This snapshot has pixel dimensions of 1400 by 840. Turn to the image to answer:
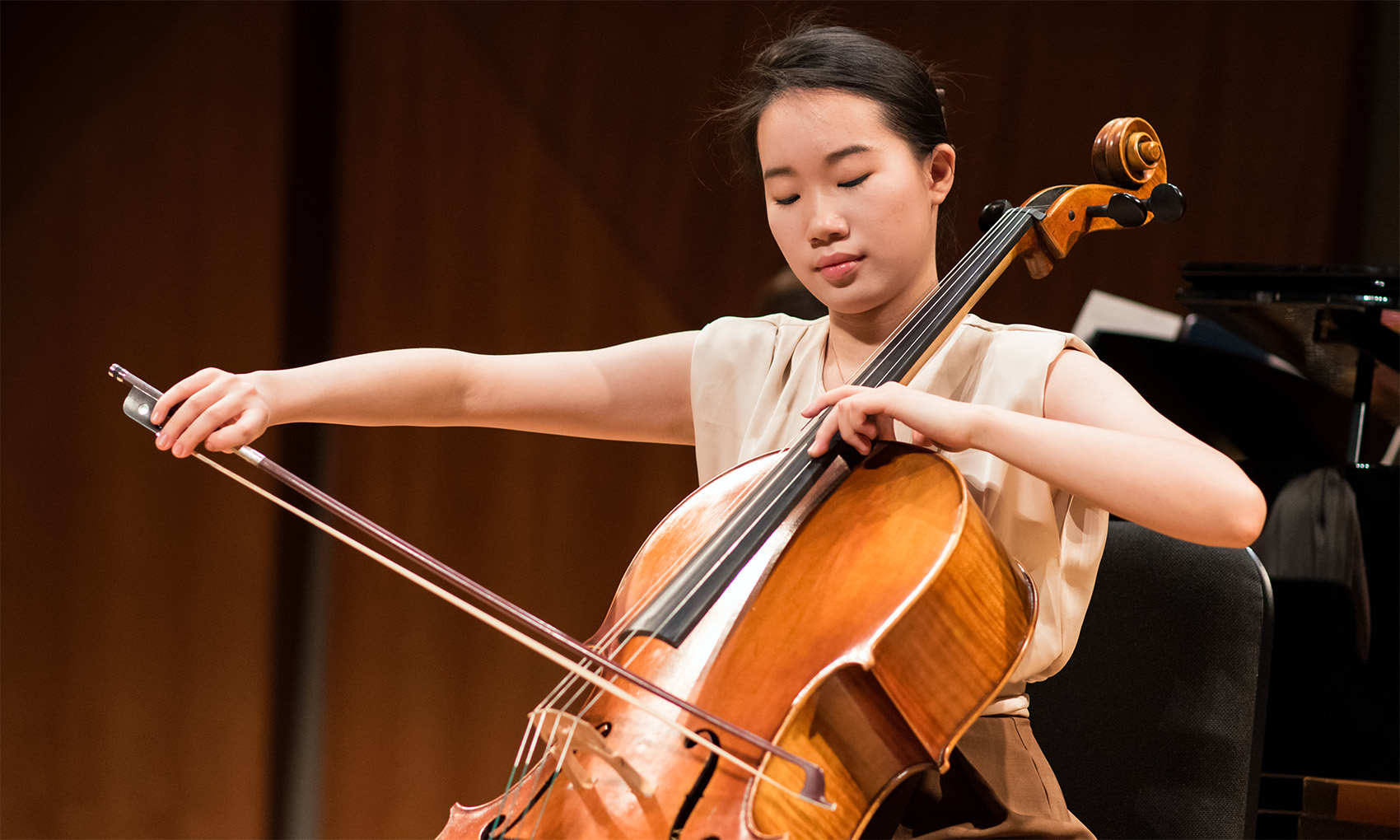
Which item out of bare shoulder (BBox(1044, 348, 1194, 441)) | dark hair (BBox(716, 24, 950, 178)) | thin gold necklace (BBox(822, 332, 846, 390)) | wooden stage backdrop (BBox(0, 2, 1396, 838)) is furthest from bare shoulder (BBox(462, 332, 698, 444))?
wooden stage backdrop (BBox(0, 2, 1396, 838))

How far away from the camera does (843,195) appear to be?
1063 mm

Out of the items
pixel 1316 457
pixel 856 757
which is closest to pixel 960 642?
pixel 856 757

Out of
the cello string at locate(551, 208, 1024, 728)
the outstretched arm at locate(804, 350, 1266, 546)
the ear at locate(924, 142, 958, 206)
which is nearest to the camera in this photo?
the outstretched arm at locate(804, 350, 1266, 546)

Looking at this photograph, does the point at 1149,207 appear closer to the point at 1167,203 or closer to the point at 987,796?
the point at 1167,203

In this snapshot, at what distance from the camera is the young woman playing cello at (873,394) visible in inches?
35.9

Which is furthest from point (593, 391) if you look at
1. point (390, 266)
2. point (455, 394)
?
point (390, 266)

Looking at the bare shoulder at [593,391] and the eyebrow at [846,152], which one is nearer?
the eyebrow at [846,152]

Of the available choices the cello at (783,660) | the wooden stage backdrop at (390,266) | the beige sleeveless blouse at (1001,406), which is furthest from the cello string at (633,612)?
the wooden stage backdrop at (390,266)

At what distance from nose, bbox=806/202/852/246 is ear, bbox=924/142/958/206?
12cm

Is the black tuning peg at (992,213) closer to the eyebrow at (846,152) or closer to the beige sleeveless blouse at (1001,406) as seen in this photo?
the beige sleeveless blouse at (1001,406)

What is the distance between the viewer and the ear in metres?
1.14

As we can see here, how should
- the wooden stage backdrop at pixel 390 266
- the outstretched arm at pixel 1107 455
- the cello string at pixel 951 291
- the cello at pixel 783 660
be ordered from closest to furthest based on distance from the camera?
1. the cello at pixel 783 660
2. the outstretched arm at pixel 1107 455
3. the cello string at pixel 951 291
4. the wooden stage backdrop at pixel 390 266

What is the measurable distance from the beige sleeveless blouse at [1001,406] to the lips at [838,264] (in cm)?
13

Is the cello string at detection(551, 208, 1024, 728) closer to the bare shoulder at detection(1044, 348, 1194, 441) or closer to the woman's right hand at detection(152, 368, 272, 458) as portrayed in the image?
the bare shoulder at detection(1044, 348, 1194, 441)
